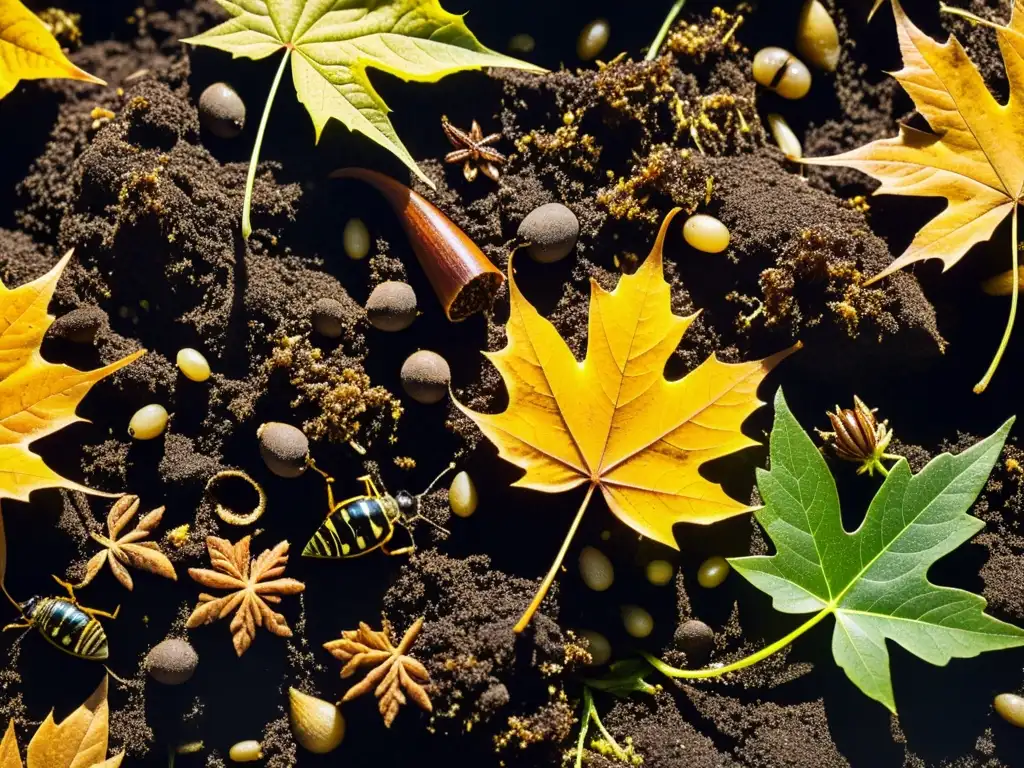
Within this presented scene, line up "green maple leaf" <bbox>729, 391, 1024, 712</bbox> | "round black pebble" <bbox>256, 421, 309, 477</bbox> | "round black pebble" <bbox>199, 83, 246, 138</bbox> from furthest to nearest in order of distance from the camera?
1. "round black pebble" <bbox>199, 83, 246, 138</bbox>
2. "round black pebble" <bbox>256, 421, 309, 477</bbox>
3. "green maple leaf" <bbox>729, 391, 1024, 712</bbox>

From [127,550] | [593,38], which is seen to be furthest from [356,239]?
[127,550]

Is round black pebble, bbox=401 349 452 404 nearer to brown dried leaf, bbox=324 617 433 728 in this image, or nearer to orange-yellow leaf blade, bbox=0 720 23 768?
brown dried leaf, bbox=324 617 433 728

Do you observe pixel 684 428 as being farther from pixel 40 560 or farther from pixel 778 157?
pixel 40 560

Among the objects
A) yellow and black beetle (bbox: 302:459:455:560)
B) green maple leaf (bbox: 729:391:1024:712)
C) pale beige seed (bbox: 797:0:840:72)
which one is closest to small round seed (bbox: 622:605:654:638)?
green maple leaf (bbox: 729:391:1024:712)

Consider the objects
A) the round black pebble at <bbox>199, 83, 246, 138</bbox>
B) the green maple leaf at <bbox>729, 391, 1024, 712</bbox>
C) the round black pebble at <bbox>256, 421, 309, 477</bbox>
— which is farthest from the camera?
the round black pebble at <bbox>199, 83, 246, 138</bbox>

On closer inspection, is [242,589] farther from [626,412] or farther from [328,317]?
[626,412]

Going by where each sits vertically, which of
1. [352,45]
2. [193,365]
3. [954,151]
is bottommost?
[193,365]

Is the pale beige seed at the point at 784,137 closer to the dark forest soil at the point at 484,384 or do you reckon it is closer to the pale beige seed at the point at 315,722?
the dark forest soil at the point at 484,384
